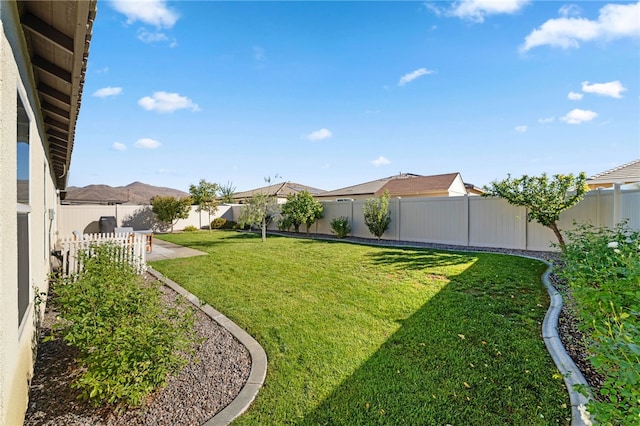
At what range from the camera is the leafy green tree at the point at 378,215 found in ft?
47.3

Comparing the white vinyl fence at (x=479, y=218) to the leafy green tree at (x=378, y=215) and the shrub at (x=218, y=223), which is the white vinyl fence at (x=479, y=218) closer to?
the leafy green tree at (x=378, y=215)

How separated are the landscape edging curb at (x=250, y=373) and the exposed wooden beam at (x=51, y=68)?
124 inches

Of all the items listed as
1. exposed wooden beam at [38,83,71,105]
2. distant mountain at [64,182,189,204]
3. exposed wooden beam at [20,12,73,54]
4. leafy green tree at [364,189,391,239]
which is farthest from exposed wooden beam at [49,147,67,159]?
distant mountain at [64,182,189,204]

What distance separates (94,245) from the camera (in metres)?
7.23

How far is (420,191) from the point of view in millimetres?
24172

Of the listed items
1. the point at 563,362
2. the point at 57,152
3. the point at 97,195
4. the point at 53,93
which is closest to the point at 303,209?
the point at 57,152

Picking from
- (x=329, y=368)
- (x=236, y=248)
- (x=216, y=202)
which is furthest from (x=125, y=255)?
(x=216, y=202)

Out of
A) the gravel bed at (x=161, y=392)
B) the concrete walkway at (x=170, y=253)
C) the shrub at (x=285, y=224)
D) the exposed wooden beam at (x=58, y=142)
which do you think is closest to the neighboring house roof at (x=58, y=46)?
the exposed wooden beam at (x=58, y=142)

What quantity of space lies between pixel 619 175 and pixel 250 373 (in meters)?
16.2

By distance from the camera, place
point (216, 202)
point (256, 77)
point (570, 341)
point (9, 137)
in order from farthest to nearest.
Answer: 1. point (216, 202)
2. point (256, 77)
3. point (570, 341)
4. point (9, 137)

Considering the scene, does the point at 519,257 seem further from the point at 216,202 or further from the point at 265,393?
the point at 216,202

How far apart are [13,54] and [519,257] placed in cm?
1104

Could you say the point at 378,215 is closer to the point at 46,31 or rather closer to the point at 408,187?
the point at 46,31

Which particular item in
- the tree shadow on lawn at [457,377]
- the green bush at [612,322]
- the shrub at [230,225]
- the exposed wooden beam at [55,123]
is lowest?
the tree shadow on lawn at [457,377]
